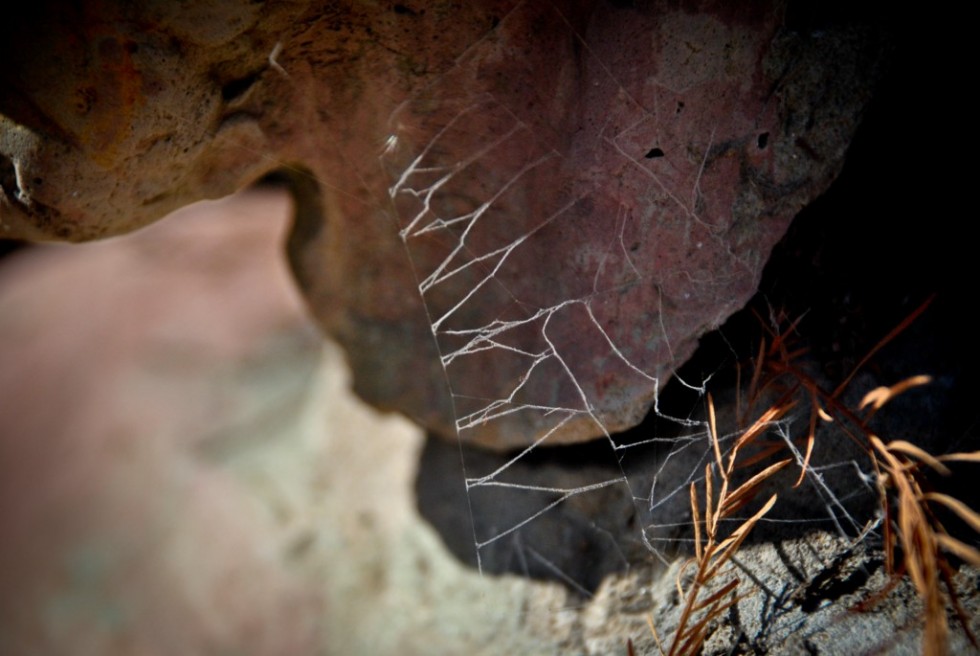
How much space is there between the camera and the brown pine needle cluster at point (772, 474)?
0.81 m

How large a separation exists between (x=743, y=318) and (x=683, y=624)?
361 millimetres

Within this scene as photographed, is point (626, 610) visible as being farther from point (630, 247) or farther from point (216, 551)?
point (216, 551)

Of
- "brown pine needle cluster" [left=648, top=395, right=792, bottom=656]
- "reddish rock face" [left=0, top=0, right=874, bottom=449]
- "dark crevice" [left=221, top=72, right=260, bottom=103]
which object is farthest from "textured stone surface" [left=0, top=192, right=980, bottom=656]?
"dark crevice" [left=221, top=72, right=260, bottom=103]

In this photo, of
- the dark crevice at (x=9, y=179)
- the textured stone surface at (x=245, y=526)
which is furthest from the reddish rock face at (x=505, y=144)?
the textured stone surface at (x=245, y=526)

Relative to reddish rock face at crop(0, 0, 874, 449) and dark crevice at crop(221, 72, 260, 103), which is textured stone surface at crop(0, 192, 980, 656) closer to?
reddish rock face at crop(0, 0, 874, 449)

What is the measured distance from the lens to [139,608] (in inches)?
65.6

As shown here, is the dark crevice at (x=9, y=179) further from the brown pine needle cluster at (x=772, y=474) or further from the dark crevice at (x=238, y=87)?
the brown pine needle cluster at (x=772, y=474)

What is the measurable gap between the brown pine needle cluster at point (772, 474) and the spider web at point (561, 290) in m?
0.02

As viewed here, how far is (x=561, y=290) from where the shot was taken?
100 cm

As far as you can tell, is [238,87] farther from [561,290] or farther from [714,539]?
[714,539]

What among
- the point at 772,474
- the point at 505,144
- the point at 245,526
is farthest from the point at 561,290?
the point at 245,526

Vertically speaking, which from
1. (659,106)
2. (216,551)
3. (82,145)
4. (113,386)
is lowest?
(216,551)

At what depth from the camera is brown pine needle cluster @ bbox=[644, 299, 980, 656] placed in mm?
807

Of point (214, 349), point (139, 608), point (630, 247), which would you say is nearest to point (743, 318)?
point (630, 247)
